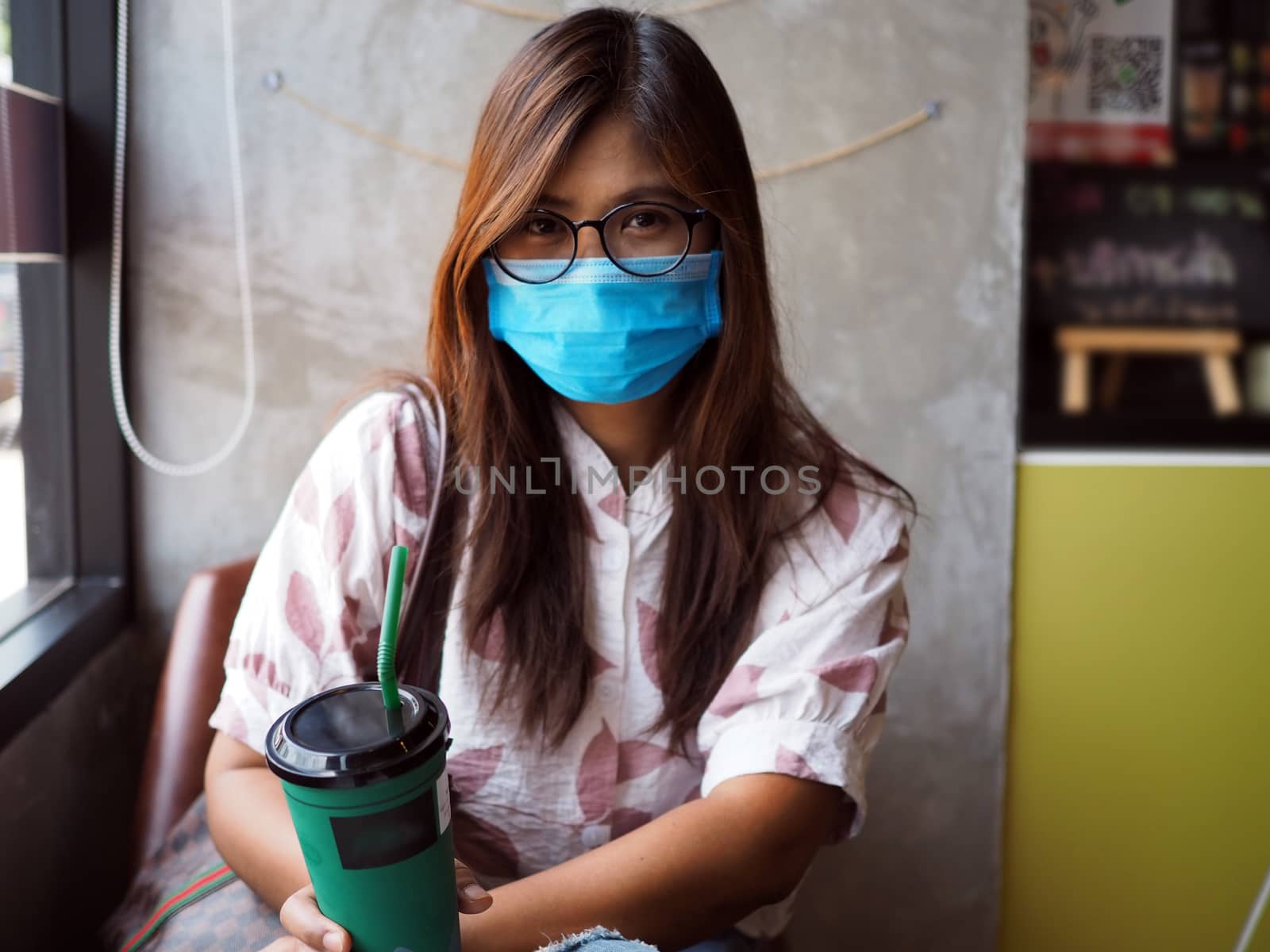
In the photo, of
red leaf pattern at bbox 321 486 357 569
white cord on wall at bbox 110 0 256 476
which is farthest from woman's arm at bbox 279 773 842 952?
white cord on wall at bbox 110 0 256 476

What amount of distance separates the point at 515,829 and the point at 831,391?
3.10 ft

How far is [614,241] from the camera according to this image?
3.46ft

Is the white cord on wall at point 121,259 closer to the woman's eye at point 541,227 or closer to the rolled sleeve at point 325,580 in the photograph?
the rolled sleeve at point 325,580

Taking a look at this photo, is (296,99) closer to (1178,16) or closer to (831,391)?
(831,391)

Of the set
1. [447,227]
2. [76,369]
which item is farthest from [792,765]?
[76,369]

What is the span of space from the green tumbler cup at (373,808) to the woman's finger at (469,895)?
0.25 feet

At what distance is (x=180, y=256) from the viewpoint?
162 centimetres

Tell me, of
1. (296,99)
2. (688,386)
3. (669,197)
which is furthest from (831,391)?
(296,99)

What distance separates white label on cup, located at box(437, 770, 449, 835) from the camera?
0.69m

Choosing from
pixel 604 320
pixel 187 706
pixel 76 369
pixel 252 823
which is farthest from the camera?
pixel 76 369

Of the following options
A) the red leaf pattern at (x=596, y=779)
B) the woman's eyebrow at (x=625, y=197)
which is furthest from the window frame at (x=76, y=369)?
the woman's eyebrow at (x=625, y=197)

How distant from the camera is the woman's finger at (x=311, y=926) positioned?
0.70 meters

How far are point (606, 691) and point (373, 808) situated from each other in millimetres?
506

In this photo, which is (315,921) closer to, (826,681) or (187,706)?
(826,681)
